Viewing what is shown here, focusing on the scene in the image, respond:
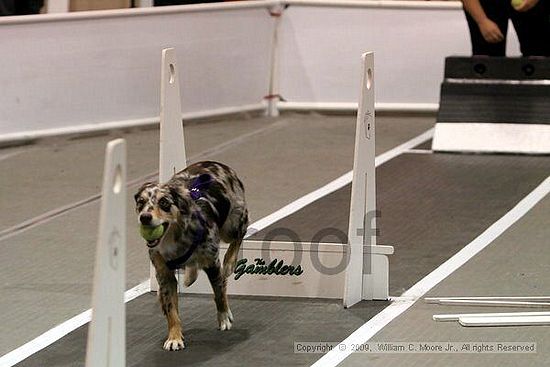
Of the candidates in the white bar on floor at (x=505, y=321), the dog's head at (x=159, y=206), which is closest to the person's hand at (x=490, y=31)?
the white bar on floor at (x=505, y=321)

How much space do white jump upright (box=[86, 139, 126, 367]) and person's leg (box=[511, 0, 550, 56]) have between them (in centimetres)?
609

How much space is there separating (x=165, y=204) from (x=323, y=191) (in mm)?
3617

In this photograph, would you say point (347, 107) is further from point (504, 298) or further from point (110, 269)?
point (110, 269)

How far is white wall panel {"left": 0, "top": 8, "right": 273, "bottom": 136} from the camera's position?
32.0 feet

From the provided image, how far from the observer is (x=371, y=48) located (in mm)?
11055

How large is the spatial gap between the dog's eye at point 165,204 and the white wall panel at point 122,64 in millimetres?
4960

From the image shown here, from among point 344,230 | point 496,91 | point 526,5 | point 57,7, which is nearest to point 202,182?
point 344,230

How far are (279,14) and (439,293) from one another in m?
5.45

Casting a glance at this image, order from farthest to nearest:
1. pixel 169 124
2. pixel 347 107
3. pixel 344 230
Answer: pixel 347 107, pixel 344 230, pixel 169 124

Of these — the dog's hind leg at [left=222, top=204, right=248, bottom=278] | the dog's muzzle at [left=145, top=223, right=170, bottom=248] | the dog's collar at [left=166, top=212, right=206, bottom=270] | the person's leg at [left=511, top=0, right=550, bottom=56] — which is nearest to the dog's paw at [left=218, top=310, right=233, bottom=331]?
the dog's hind leg at [left=222, top=204, right=248, bottom=278]

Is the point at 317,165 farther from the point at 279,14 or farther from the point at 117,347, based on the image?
the point at 117,347

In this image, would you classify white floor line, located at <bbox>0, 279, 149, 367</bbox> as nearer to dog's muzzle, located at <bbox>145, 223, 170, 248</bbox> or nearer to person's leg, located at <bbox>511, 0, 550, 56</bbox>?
dog's muzzle, located at <bbox>145, 223, 170, 248</bbox>

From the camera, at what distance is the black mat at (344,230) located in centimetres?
533

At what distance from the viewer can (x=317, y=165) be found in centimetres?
935
